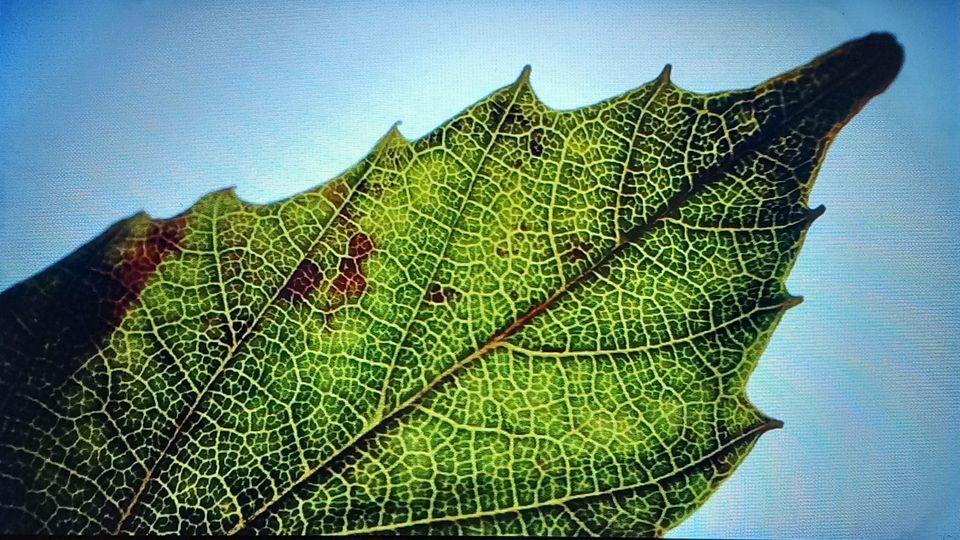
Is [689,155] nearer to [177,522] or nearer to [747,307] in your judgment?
[747,307]

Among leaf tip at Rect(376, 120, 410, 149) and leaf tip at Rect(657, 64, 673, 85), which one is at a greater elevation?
leaf tip at Rect(657, 64, 673, 85)

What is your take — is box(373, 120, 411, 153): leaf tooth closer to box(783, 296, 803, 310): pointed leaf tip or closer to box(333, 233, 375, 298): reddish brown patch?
box(333, 233, 375, 298): reddish brown patch

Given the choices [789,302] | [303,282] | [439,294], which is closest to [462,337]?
[439,294]

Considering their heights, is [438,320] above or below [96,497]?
above

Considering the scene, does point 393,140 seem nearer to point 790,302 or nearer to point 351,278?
point 351,278

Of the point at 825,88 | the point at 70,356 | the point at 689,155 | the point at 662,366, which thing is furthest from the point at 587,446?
the point at 70,356

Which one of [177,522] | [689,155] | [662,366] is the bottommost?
[177,522]

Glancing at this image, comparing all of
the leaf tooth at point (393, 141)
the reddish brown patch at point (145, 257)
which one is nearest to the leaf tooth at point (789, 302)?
the leaf tooth at point (393, 141)

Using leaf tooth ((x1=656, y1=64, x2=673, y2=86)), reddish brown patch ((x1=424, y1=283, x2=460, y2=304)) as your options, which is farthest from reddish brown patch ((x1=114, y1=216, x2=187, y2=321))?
leaf tooth ((x1=656, y1=64, x2=673, y2=86))
